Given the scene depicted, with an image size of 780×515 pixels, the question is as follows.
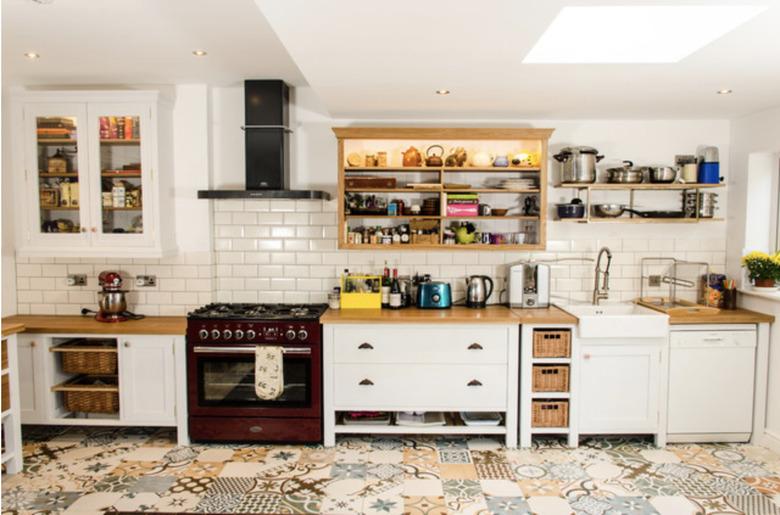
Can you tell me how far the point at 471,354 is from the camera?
393cm

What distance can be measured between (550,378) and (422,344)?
945mm

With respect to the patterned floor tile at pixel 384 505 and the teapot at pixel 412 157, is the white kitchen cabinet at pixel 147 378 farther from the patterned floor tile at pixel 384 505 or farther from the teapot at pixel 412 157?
the teapot at pixel 412 157

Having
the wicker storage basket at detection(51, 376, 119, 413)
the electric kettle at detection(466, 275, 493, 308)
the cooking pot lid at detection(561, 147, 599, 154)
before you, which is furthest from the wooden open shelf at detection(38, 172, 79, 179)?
the cooking pot lid at detection(561, 147, 599, 154)

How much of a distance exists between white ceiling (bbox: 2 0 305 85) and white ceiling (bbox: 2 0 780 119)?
1 cm

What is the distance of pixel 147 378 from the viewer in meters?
3.96

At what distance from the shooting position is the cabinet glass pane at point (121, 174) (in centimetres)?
406

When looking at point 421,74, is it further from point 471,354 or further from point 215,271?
point 215,271

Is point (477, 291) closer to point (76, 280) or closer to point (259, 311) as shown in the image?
point (259, 311)

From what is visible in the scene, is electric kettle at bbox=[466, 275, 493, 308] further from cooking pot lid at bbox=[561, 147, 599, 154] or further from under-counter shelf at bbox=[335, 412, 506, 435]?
cooking pot lid at bbox=[561, 147, 599, 154]

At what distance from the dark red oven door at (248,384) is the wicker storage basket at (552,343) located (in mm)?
1553

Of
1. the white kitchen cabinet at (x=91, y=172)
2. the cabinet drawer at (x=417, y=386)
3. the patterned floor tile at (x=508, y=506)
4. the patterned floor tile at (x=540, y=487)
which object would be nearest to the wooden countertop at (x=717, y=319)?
the cabinet drawer at (x=417, y=386)

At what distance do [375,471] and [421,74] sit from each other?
2481mm

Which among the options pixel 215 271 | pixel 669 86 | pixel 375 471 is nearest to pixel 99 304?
pixel 215 271

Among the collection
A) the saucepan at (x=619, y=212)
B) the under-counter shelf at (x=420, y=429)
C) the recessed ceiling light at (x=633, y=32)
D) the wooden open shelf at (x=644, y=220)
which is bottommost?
the under-counter shelf at (x=420, y=429)
